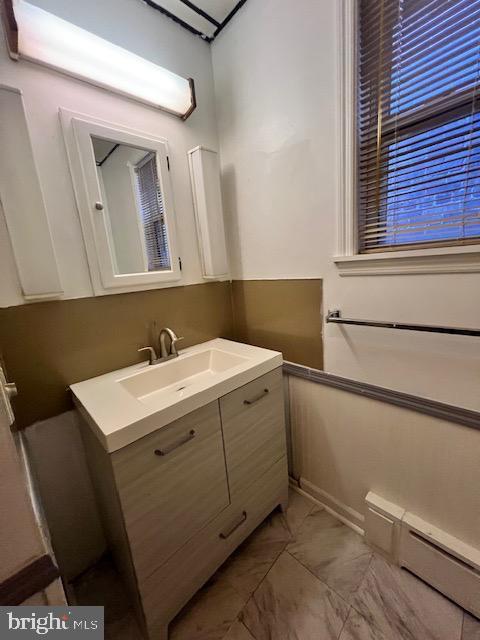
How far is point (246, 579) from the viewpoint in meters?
1.10

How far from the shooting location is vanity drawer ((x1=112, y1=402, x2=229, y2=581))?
2.54 feet

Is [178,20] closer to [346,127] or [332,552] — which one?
[346,127]

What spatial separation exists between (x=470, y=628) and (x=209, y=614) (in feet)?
2.99

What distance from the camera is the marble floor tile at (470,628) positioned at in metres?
0.88

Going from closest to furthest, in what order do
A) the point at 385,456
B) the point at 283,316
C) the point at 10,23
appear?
the point at 10,23 → the point at 385,456 → the point at 283,316

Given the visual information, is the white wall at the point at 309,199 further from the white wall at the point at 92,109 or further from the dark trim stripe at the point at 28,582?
the dark trim stripe at the point at 28,582

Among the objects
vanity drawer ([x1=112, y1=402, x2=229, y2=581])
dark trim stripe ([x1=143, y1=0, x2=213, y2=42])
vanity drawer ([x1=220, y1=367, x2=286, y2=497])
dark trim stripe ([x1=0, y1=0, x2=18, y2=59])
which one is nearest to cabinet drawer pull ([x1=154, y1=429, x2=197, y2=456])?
vanity drawer ([x1=112, y1=402, x2=229, y2=581])

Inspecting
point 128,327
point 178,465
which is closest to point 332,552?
point 178,465

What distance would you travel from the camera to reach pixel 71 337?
104cm

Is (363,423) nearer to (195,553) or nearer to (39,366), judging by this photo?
(195,553)

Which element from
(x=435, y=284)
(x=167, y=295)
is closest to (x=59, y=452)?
(x=167, y=295)

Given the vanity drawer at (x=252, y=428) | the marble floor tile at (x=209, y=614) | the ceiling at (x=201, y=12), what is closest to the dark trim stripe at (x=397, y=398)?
the vanity drawer at (x=252, y=428)

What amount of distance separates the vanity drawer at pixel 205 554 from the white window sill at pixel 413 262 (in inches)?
37.8

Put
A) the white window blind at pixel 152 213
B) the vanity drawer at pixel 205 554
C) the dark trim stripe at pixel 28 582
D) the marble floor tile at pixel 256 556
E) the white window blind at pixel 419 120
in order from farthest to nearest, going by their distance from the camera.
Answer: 1. the white window blind at pixel 152 213
2. the marble floor tile at pixel 256 556
3. the vanity drawer at pixel 205 554
4. the white window blind at pixel 419 120
5. the dark trim stripe at pixel 28 582
